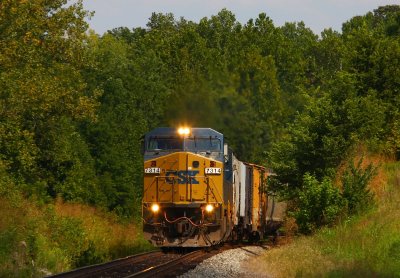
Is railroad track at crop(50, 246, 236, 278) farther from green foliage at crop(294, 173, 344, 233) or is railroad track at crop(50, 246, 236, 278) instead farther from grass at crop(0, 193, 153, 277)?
green foliage at crop(294, 173, 344, 233)

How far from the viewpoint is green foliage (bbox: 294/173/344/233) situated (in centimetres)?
2669

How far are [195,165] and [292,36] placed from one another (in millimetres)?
99584

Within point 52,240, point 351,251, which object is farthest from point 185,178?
point 351,251

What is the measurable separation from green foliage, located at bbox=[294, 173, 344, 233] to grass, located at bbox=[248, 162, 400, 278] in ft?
3.01

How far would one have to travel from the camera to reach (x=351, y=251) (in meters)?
21.5

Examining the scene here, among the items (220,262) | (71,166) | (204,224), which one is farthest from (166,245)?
(71,166)

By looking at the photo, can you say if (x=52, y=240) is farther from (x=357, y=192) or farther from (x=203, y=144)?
(x=357, y=192)

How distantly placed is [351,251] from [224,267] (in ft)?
11.5

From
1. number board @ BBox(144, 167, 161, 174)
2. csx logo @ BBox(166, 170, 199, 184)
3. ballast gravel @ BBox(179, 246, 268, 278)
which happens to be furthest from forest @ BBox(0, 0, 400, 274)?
number board @ BBox(144, 167, 161, 174)

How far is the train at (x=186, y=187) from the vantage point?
2617 cm

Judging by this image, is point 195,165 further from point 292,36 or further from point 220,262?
point 292,36

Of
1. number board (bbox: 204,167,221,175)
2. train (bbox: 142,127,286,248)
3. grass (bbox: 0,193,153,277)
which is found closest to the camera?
grass (bbox: 0,193,153,277)

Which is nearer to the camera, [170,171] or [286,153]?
[170,171]

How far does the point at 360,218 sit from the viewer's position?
25453 millimetres
